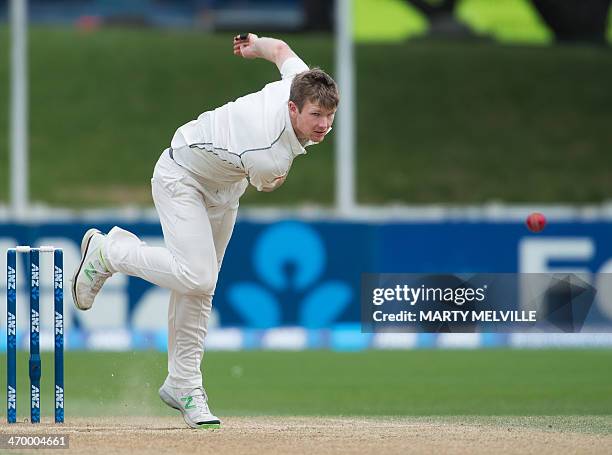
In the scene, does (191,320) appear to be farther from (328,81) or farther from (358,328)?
(358,328)

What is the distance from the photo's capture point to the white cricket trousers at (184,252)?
6.45 m

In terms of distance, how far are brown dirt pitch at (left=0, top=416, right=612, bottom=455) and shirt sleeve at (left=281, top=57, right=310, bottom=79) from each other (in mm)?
1620

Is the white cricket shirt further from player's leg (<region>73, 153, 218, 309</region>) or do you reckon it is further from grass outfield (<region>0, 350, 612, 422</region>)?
grass outfield (<region>0, 350, 612, 422</region>)

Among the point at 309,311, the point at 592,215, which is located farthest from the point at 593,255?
the point at 309,311

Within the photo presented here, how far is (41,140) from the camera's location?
22188 millimetres

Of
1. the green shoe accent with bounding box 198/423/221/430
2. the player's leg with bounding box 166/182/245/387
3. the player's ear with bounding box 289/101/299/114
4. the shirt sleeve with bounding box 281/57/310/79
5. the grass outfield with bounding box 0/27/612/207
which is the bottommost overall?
the green shoe accent with bounding box 198/423/221/430

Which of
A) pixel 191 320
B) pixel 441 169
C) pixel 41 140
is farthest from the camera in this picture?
pixel 41 140

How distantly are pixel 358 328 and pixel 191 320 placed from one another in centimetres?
499

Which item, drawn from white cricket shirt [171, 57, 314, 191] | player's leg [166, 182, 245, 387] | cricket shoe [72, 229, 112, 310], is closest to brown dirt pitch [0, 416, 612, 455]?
player's leg [166, 182, 245, 387]

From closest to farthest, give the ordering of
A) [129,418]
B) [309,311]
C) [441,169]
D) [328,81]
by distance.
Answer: [328,81]
[129,418]
[309,311]
[441,169]

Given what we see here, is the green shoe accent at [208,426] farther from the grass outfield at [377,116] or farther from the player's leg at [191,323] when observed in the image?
the grass outfield at [377,116]

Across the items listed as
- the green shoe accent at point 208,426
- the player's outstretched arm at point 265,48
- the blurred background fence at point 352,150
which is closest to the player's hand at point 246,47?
the player's outstretched arm at point 265,48

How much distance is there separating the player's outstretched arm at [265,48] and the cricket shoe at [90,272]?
43.2 inches

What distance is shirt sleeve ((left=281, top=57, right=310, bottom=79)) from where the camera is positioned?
6539 millimetres
